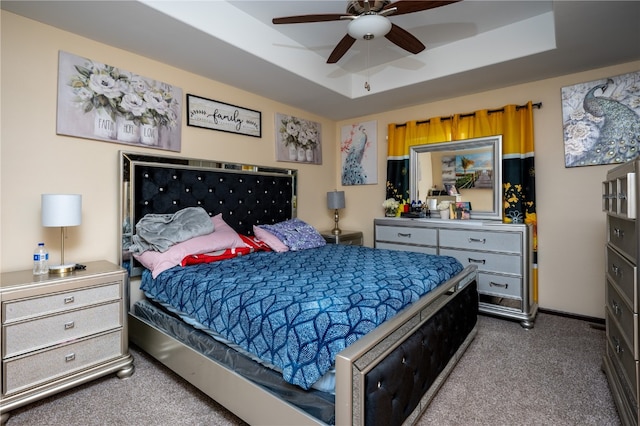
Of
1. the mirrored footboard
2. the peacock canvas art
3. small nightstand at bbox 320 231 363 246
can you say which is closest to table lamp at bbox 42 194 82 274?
the mirrored footboard

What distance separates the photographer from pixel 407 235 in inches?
145

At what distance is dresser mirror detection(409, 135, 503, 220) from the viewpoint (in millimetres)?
3504

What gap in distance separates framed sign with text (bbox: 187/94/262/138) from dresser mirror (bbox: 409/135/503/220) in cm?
203

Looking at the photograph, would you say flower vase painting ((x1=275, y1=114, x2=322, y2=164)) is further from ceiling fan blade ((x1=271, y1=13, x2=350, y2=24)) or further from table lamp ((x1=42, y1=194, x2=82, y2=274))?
table lamp ((x1=42, y1=194, x2=82, y2=274))

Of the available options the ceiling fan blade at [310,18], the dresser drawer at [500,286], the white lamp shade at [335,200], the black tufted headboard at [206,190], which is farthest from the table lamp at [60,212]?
the dresser drawer at [500,286]

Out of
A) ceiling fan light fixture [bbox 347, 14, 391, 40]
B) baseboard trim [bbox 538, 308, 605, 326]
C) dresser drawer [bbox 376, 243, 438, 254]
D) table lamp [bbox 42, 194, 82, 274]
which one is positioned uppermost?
ceiling fan light fixture [bbox 347, 14, 391, 40]

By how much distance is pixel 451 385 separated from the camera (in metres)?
2.01

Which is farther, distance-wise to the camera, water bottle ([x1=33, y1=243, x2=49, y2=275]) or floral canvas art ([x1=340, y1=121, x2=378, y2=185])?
floral canvas art ([x1=340, y1=121, x2=378, y2=185])

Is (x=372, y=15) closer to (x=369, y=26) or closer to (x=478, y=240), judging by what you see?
(x=369, y=26)

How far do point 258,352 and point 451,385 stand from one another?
134cm

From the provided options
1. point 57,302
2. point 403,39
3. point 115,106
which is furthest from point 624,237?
point 115,106

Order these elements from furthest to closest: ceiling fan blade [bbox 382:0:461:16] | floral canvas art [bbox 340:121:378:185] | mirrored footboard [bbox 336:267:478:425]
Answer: floral canvas art [bbox 340:121:378:185]
ceiling fan blade [bbox 382:0:461:16]
mirrored footboard [bbox 336:267:478:425]

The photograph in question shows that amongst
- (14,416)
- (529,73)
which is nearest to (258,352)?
(14,416)

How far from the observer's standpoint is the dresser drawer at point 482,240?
303cm
